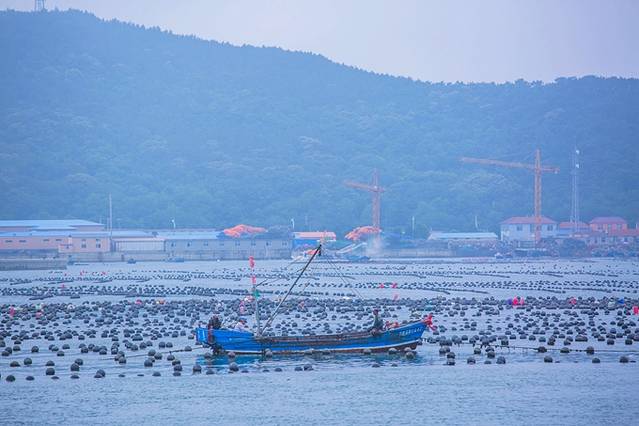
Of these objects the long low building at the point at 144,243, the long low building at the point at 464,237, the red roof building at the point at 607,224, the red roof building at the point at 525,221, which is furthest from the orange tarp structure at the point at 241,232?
the red roof building at the point at 607,224

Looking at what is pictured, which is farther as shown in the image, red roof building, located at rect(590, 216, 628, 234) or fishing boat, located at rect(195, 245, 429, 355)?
red roof building, located at rect(590, 216, 628, 234)

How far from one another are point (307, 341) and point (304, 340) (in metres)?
0.12

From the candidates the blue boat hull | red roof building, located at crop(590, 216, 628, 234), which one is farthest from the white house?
the blue boat hull

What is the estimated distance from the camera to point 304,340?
44438mm

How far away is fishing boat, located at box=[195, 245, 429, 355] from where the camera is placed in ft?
145

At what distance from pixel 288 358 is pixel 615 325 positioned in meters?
17.7

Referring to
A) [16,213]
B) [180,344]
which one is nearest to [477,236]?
[16,213]

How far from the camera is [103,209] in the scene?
195 metres

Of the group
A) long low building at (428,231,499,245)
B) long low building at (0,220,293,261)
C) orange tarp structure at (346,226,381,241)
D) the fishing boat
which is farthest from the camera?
long low building at (428,231,499,245)

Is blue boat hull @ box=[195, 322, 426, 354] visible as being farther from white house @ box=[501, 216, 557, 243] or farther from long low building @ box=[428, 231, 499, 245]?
white house @ box=[501, 216, 557, 243]

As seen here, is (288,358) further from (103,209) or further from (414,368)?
(103,209)

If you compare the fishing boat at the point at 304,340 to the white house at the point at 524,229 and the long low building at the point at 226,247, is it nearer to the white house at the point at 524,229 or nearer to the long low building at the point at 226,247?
the long low building at the point at 226,247

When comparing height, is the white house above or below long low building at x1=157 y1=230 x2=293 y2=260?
above

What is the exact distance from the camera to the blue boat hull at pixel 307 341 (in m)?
44.3
